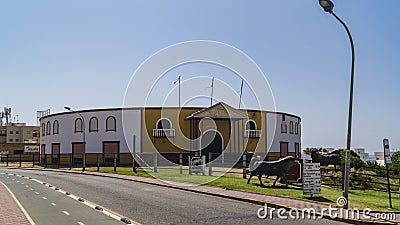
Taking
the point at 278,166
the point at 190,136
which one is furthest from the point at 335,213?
the point at 190,136

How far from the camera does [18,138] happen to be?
11181 cm

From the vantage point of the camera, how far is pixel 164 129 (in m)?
54.4

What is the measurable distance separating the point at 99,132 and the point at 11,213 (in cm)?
4290

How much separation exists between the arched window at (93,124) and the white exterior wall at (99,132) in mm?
316

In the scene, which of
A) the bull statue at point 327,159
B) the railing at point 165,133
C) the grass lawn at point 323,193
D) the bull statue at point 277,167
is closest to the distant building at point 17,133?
the railing at point 165,133

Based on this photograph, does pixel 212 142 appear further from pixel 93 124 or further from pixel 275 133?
pixel 93 124

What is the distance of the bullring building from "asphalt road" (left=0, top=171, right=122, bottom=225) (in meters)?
28.8

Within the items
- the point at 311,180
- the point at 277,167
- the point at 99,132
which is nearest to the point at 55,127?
the point at 99,132

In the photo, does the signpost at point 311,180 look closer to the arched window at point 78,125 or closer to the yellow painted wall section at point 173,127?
the yellow painted wall section at point 173,127

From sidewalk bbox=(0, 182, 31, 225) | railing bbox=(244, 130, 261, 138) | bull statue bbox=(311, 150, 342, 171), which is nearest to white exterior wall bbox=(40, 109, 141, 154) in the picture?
railing bbox=(244, 130, 261, 138)

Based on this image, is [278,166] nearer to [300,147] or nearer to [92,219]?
[92,219]

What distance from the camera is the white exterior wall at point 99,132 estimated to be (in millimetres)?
55812

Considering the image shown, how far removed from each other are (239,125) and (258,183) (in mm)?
28524

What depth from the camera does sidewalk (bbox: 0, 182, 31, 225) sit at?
43.5ft
